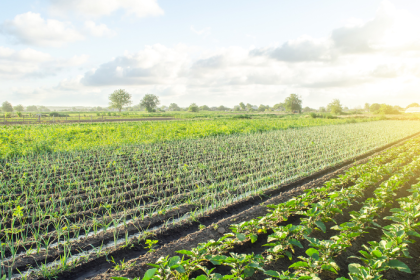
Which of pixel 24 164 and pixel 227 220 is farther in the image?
pixel 24 164

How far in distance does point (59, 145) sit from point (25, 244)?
8.04m

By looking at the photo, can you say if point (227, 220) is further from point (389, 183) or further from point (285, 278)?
point (389, 183)

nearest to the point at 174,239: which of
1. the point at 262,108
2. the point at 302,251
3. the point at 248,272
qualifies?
the point at 248,272

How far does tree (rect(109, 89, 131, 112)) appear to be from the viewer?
274 ft

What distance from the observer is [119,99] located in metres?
84.0

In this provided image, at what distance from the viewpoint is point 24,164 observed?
7312 millimetres

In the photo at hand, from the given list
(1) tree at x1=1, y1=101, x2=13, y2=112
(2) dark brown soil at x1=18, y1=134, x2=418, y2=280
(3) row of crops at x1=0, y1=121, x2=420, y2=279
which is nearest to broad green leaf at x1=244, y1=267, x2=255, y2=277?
(2) dark brown soil at x1=18, y1=134, x2=418, y2=280

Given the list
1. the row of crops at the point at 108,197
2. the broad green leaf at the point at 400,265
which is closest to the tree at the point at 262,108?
the row of crops at the point at 108,197

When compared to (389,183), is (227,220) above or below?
below

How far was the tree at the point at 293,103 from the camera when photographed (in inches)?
3118

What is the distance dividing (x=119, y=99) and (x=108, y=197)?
282 feet

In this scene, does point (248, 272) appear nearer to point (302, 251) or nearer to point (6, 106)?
point (302, 251)

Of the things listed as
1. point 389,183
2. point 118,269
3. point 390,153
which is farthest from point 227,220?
point 390,153

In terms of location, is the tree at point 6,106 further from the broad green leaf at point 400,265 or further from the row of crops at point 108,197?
the broad green leaf at point 400,265
